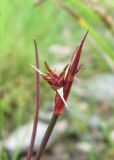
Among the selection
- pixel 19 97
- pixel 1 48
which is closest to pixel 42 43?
pixel 1 48

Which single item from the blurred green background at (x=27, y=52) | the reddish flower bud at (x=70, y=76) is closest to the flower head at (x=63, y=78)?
the reddish flower bud at (x=70, y=76)

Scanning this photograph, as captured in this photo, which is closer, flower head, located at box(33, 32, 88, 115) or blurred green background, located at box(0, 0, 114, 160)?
flower head, located at box(33, 32, 88, 115)

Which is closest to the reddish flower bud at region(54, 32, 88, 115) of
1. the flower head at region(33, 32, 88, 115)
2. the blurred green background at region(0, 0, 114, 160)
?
the flower head at region(33, 32, 88, 115)

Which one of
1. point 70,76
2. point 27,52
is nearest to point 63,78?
point 70,76

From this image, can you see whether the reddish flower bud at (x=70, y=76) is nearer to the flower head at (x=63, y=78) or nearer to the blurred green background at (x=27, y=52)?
the flower head at (x=63, y=78)

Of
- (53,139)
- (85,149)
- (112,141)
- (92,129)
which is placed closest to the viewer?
(112,141)

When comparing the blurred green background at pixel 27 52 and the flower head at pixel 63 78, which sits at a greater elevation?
the flower head at pixel 63 78

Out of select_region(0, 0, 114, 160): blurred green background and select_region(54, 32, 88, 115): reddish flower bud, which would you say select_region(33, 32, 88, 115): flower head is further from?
select_region(0, 0, 114, 160): blurred green background

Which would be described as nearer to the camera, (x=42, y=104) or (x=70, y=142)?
(x=70, y=142)

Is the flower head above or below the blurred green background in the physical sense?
above

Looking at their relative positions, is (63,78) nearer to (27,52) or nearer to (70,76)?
(70,76)

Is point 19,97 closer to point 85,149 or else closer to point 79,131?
point 79,131
